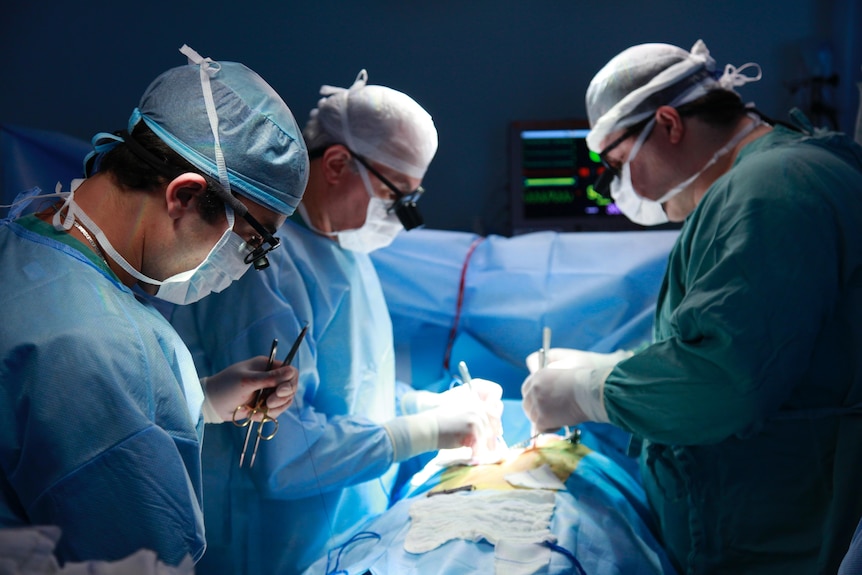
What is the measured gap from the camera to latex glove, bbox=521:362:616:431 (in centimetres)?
195

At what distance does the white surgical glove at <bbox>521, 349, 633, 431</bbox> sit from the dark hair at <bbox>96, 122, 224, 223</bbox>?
3.55 feet

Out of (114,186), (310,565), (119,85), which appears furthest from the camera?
(310,565)

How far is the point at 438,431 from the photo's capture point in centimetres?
218

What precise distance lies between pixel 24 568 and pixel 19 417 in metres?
0.30

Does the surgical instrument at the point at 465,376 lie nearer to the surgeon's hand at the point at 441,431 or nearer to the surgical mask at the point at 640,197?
the surgeon's hand at the point at 441,431

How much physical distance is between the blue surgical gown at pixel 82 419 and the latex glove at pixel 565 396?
1.12 metres

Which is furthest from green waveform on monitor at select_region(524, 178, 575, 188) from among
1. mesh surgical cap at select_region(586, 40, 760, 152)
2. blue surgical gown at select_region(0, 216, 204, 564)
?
blue surgical gown at select_region(0, 216, 204, 564)

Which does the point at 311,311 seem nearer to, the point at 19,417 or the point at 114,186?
the point at 114,186

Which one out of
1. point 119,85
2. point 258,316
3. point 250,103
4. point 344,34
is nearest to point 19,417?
point 250,103

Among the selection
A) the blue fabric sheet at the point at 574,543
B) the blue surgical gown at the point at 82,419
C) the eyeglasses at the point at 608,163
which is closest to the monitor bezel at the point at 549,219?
the eyeglasses at the point at 608,163

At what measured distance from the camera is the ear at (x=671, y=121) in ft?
6.81

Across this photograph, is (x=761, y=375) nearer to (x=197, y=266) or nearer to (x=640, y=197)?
(x=640, y=197)

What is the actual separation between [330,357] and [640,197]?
1041mm

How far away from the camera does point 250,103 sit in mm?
1321
